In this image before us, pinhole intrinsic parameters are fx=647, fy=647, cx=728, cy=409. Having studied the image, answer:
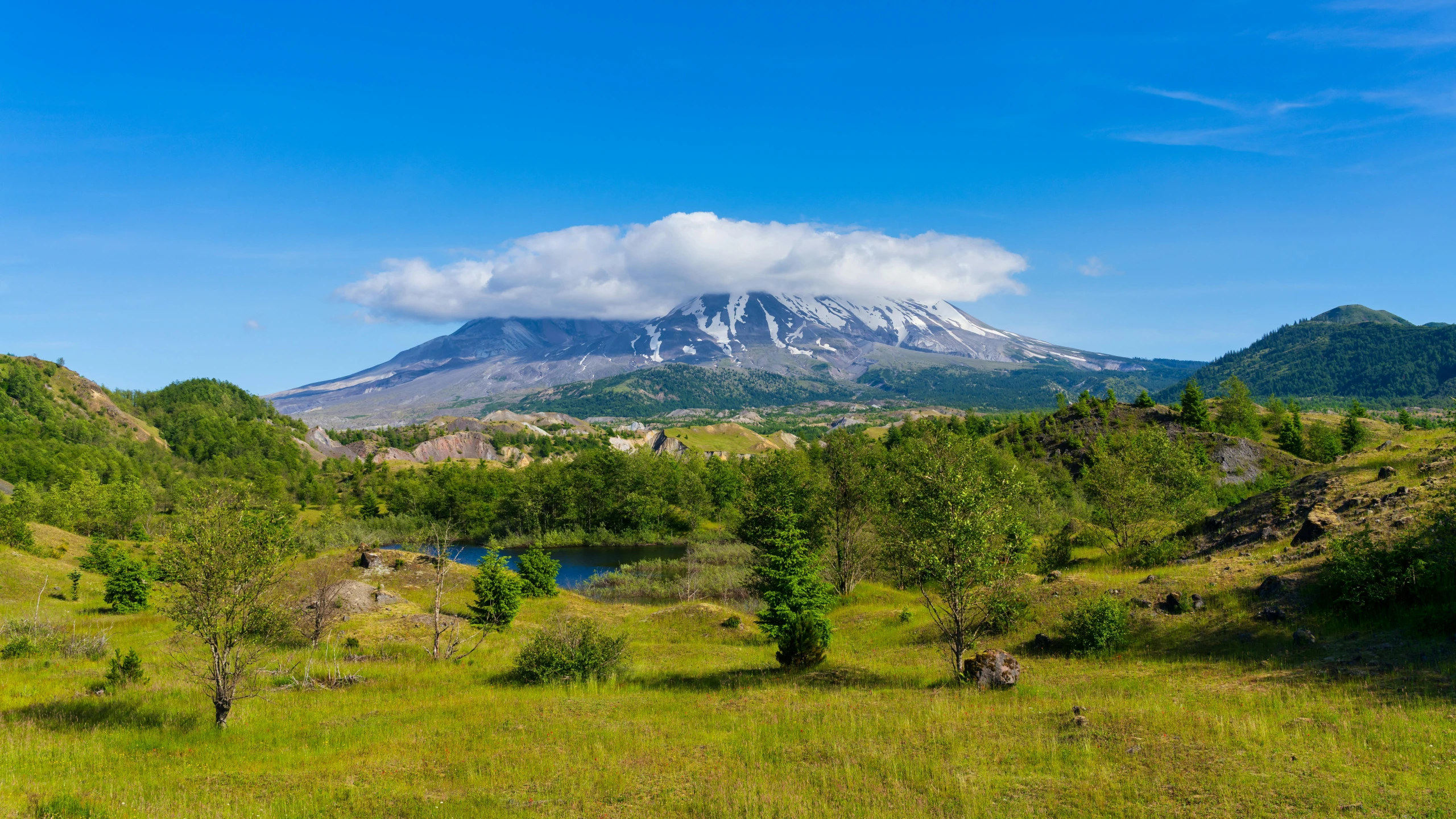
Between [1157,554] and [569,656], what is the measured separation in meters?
33.3

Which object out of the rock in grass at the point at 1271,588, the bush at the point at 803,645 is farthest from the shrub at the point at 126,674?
the rock in grass at the point at 1271,588

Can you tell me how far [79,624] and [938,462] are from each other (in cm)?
5116

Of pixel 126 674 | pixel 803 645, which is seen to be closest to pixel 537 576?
pixel 126 674

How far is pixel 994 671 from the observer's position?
2144 centimetres

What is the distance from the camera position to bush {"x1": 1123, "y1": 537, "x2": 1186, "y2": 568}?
37.3 metres

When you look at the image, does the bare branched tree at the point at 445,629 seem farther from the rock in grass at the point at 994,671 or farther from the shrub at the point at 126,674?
the rock in grass at the point at 994,671

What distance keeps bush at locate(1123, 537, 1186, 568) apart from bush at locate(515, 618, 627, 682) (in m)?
30.7

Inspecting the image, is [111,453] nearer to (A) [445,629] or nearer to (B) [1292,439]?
(A) [445,629]

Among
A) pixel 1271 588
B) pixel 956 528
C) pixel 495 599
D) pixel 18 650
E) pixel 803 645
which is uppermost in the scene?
pixel 956 528

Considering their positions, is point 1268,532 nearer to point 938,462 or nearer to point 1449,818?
point 938,462

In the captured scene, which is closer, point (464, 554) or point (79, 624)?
point (79, 624)

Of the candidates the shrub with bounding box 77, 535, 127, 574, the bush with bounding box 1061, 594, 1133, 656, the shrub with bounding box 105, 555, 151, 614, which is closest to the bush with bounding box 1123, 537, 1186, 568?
the bush with bounding box 1061, 594, 1133, 656

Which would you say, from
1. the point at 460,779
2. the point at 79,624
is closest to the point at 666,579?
the point at 79,624

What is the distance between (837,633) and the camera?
127 ft
